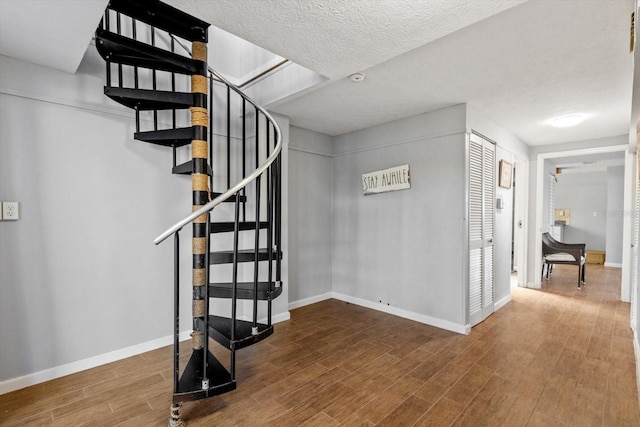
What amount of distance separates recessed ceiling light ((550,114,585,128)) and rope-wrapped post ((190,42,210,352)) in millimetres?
3820

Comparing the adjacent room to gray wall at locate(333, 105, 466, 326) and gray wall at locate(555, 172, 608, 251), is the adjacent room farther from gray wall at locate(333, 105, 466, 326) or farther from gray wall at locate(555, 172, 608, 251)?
gray wall at locate(555, 172, 608, 251)

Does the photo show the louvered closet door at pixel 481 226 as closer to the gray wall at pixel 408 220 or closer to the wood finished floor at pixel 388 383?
the gray wall at pixel 408 220

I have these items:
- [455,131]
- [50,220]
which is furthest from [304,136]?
[50,220]

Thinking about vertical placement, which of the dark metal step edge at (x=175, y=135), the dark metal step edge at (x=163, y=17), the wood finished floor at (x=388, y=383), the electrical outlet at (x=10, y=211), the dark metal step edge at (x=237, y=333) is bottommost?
the wood finished floor at (x=388, y=383)

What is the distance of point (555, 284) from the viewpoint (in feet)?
17.4

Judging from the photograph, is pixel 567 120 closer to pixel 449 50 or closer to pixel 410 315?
pixel 449 50

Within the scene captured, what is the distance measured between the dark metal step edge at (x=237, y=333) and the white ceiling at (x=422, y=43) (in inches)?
74.1

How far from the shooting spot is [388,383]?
7.56ft

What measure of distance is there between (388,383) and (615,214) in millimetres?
7705

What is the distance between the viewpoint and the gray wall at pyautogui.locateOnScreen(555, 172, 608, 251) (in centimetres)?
795

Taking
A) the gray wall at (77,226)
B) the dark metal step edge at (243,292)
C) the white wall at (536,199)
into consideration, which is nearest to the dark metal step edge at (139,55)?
the gray wall at (77,226)

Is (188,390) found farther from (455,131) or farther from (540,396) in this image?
(455,131)

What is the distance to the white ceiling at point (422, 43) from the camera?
A: 66.1 inches

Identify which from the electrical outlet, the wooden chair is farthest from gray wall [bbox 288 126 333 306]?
the wooden chair
